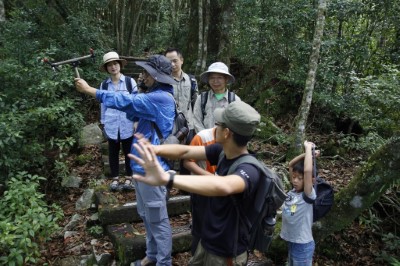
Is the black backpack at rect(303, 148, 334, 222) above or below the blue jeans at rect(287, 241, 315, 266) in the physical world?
above

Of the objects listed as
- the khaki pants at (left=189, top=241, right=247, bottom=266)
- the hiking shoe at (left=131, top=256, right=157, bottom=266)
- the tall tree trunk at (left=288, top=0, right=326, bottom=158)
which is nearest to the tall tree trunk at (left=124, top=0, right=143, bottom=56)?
the tall tree trunk at (left=288, top=0, right=326, bottom=158)

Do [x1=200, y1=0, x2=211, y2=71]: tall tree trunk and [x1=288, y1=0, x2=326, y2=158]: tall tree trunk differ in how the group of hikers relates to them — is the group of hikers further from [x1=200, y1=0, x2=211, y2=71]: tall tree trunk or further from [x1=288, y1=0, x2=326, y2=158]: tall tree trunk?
[x1=200, y1=0, x2=211, y2=71]: tall tree trunk

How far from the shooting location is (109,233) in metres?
4.79

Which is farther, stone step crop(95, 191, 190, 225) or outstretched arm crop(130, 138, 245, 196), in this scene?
stone step crop(95, 191, 190, 225)

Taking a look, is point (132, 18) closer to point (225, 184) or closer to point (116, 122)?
point (116, 122)

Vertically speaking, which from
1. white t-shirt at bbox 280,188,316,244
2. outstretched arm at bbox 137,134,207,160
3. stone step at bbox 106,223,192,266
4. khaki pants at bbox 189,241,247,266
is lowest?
stone step at bbox 106,223,192,266

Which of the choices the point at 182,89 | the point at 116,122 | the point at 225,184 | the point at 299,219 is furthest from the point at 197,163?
the point at 116,122

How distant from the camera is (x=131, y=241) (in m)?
4.33

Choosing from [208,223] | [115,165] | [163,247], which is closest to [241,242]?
[208,223]

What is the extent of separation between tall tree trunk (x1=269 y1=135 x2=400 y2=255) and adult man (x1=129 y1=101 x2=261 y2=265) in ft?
7.99

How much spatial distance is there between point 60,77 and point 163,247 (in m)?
4.11

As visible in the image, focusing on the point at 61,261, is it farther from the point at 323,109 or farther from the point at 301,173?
the point at 323,109

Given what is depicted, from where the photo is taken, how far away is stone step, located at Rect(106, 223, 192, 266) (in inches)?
166

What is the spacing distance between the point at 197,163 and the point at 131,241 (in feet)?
4.82
